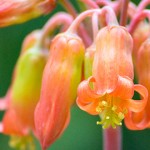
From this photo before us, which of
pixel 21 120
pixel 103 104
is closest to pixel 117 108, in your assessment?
pixel 103 104

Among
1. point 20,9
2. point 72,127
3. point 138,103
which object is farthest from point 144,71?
point 72,127

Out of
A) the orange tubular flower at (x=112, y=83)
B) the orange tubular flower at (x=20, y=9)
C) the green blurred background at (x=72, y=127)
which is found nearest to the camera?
the orange tubular flower at (x=112, y=83)

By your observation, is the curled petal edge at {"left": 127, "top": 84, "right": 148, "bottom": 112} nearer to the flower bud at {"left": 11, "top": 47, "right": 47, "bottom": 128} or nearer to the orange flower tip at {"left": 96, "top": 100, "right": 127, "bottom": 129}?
the orange flower tip at {"left": 96, "top": 100, "right": 127, "bottom": 129}

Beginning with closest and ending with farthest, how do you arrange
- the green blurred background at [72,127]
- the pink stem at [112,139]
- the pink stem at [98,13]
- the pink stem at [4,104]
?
the pink stem at [98,13]
the pink stem at [112,139]
the pink stem at [4,104]
the green blurred background at [72,127]

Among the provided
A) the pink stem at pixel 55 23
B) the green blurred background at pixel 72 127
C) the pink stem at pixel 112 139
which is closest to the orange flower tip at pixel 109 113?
the pink stem at pixel 112 139

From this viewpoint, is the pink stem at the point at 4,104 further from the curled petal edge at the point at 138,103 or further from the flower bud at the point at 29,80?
the curled petal edge at the point at 138,103

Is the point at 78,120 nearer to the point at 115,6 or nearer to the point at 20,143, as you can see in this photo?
the point at 20,143
